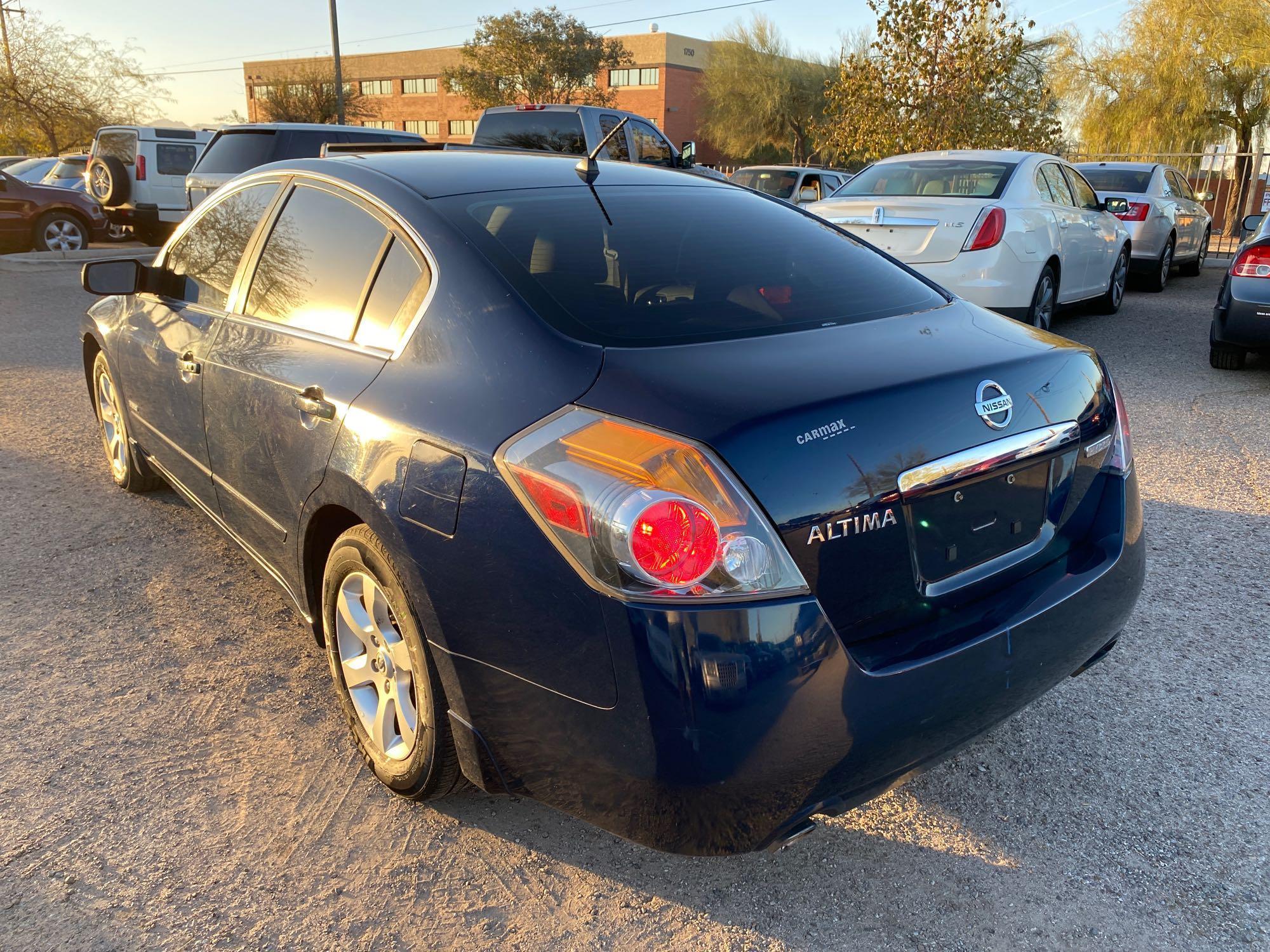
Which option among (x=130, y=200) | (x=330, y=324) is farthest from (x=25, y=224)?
(x=330, y=324)

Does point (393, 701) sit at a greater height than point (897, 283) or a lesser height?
lesser

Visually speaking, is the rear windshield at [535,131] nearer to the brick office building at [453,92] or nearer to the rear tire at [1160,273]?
the rear tire at [1160,273]

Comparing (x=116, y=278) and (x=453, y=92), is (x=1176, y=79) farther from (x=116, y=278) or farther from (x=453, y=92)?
(x=453, y=92)

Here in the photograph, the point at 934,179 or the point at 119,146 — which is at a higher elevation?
the point at 119,146

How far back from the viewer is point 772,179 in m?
17.8

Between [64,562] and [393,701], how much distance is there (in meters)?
2.27

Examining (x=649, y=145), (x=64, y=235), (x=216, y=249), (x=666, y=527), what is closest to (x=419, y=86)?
(x=64, y=235)

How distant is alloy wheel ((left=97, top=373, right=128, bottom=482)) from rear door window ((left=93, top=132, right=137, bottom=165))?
490 inches

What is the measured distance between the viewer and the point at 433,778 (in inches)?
92.8

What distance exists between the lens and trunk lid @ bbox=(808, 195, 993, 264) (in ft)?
23.9

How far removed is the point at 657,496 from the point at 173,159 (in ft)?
54.4

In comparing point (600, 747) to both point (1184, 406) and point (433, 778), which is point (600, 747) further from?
point (1184, 406)

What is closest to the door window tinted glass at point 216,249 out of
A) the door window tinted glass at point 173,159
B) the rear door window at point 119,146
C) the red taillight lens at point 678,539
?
the red taillight lens at point 678,539

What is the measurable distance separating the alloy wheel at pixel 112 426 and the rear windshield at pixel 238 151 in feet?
22.3
